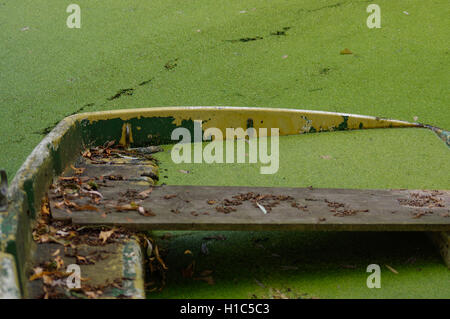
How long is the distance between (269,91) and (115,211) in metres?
1.70

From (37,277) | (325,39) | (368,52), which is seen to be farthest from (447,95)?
(37,277)

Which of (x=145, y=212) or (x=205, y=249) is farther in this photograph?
(x=205, y=249)

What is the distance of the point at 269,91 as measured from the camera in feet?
10.5

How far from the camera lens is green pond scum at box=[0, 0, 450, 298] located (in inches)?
71.9

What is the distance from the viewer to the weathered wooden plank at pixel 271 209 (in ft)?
5.48

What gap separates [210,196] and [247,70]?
1.71 m

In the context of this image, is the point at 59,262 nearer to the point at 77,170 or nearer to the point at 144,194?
the point at 144,194

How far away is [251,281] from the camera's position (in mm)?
1744

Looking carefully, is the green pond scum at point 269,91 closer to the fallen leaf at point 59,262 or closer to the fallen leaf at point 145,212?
the fallen leaf at point 145,212

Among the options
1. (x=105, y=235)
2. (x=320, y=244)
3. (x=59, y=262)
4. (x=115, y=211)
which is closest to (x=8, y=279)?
(x=59, y=262)

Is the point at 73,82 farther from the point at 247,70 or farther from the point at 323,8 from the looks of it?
the point at 323,8

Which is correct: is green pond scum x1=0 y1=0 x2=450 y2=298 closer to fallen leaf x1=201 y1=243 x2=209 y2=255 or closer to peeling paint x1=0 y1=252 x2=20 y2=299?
fallen leaf x1=201 y1=243 x2=209 y2=255

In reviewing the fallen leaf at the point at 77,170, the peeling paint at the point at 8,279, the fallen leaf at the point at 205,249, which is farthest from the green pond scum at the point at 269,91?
the peeling paint at the point at 8,279

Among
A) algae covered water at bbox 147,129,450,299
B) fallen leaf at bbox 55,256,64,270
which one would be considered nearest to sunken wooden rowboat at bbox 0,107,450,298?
fallen leaf at bbox 55,256,64,270
